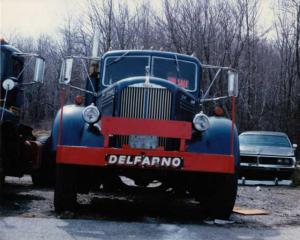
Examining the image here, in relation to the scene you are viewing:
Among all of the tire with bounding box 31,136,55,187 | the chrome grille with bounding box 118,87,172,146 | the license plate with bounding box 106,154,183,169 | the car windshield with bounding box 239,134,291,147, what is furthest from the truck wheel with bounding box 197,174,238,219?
the car windshield with bounding box 239,134,291,147

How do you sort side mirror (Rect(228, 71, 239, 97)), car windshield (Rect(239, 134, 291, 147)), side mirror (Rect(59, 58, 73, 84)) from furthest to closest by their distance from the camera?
car windshield (Rect(239, 134, 291, 147))
side mirror (Rect(228, 71, 239, 97))
side mirror (Rect(59, 58, 73, 84))

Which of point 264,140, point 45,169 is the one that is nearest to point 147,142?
point 45,169

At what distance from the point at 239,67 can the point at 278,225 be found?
21.1m

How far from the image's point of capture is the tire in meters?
11.1

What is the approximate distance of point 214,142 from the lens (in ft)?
25.0

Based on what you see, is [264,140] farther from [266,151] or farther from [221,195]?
[221,195]

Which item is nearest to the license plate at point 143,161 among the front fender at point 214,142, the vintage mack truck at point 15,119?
the front fender at point 214,142

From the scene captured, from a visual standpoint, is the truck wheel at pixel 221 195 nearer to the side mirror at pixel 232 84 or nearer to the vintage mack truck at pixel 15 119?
the side mirror at pixel 232 84

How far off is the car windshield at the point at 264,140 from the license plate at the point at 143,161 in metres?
8.96

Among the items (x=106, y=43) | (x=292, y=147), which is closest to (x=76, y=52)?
(x=106, y=43)

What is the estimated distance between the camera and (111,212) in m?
8.23

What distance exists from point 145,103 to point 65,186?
159cm

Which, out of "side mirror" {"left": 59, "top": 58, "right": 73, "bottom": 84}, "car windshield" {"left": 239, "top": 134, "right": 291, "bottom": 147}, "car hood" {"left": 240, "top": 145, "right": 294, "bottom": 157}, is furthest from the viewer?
"car windshield" {"left": 239, "top": 134, "right": 291, "bottom": 147}

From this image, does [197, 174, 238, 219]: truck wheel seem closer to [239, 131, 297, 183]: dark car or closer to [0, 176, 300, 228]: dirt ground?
[0, 176, 300, 228]: dirt ground
